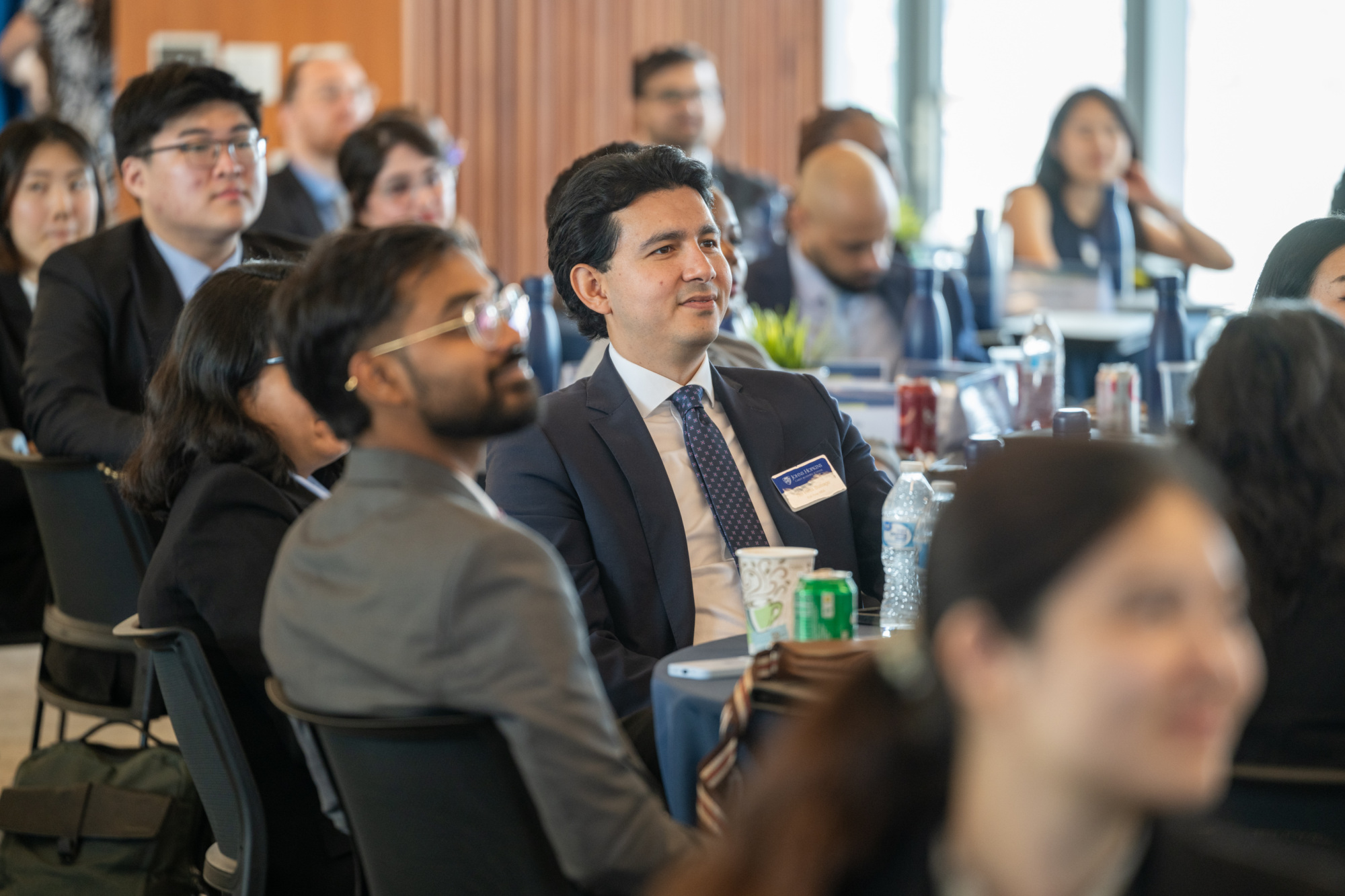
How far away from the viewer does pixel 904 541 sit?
2.26m

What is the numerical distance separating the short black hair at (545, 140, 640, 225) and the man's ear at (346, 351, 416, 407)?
126 centimetres

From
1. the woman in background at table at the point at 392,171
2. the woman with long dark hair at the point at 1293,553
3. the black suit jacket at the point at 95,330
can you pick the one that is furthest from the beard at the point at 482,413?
the woman in background at table at the point at 392,171

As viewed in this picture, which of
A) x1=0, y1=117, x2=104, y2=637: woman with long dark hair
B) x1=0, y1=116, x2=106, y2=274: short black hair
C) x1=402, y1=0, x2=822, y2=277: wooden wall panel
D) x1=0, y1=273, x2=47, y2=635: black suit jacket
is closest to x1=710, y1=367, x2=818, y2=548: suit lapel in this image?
x1=0, y1=273, x2=47, y2=635: black suit jacket

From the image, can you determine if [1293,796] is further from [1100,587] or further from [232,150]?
[232,150]

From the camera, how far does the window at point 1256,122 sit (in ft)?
21.6

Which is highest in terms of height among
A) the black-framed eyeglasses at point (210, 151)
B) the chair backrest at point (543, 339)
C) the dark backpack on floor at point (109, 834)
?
the black-framed eyeglasses at point (210, 151)

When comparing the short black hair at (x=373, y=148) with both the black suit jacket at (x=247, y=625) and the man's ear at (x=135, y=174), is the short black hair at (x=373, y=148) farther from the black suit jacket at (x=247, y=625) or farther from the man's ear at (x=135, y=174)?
the black suit jacket at (x=247, y=625)

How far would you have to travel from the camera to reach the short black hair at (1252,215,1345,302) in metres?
2.53

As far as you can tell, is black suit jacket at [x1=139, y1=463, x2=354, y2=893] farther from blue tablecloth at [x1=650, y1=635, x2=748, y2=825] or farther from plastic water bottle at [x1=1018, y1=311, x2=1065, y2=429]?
plastic water bottle at [x1=1018, y1=311, x2=1065, y2=429]

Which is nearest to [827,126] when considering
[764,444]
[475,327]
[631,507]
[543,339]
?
[543,339]

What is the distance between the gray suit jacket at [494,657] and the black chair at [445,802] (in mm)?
24

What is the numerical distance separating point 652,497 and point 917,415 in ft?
3.89

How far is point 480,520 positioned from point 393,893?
42cm

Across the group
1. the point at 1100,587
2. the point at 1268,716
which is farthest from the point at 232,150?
the point at 1100,587
